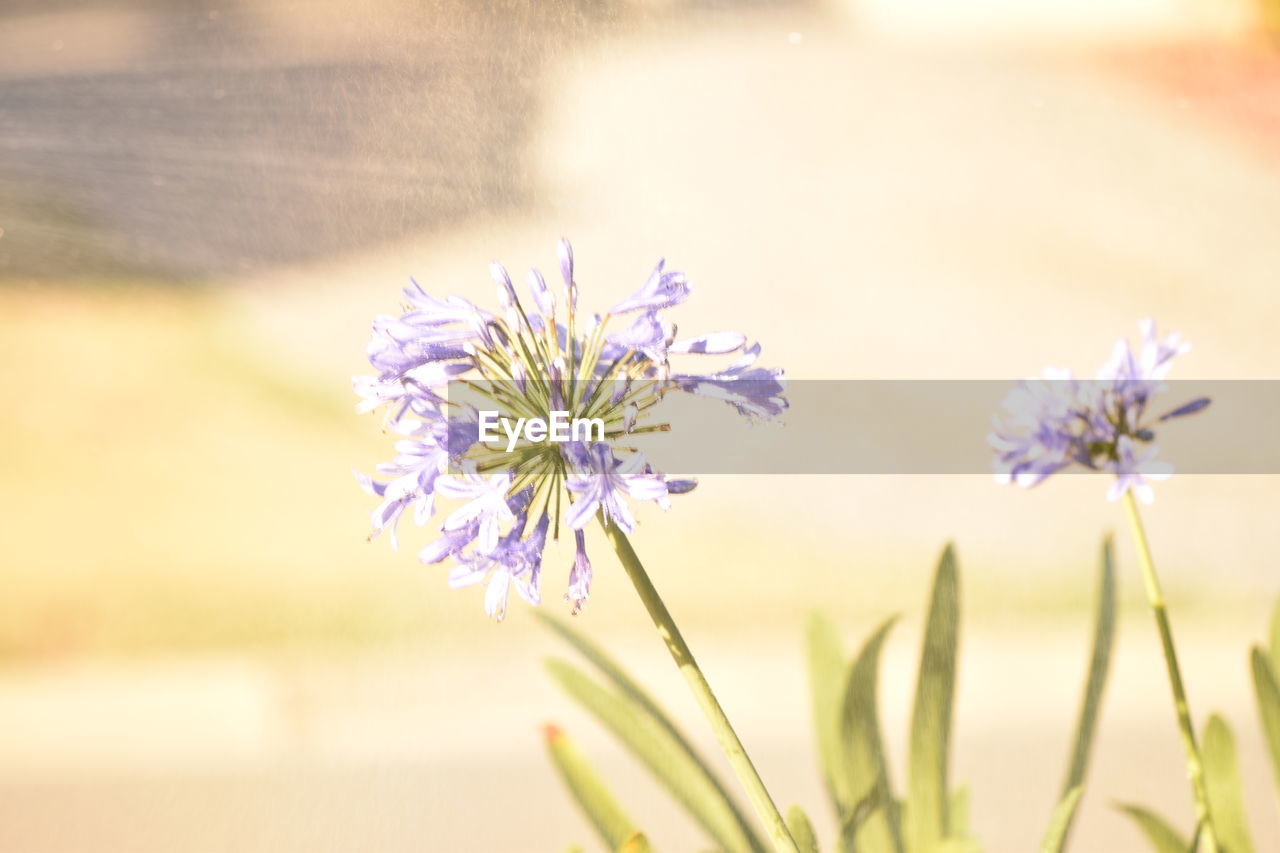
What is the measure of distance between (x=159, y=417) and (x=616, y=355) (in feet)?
2.62

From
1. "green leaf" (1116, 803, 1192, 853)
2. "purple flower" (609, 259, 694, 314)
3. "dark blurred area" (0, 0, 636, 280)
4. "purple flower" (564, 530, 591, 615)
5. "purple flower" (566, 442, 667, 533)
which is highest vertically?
"dark blurred area" (0, 0, 636, 280)

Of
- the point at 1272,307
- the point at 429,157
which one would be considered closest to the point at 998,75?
the point at 1272,307

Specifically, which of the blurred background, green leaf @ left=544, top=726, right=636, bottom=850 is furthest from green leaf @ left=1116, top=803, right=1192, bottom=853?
green leaf @ left=544, top=726, right=636, bottom=850

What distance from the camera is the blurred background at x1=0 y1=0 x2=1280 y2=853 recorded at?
0.99 metres

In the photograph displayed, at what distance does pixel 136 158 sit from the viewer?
1.03m

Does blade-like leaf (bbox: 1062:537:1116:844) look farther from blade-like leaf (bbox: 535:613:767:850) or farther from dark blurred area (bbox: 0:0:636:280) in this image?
dark blurred area (bbox: 0:0:636:280)

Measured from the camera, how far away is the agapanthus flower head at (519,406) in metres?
0.41

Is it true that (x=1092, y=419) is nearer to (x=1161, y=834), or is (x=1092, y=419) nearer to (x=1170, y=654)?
(x=1170, y=654)

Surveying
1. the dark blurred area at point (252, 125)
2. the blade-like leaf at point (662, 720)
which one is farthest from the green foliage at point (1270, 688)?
the dark blurred area at point (252, 125)

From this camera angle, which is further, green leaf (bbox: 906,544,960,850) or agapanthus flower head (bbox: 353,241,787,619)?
Answer: green leaf (bbox: 906,544,960,850)

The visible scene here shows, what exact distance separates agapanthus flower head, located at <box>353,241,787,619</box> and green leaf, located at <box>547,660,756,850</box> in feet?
1.08

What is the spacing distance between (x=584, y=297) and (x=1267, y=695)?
0.64 meters

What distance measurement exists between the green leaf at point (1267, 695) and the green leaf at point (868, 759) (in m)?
0.25

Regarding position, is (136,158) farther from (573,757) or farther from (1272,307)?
(1272,307)
